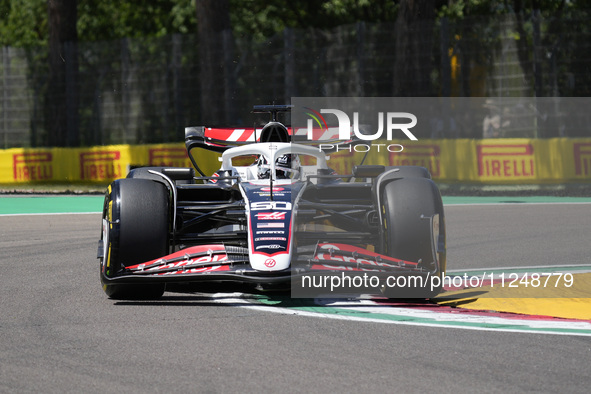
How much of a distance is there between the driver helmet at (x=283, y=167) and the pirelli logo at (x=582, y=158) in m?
9.84

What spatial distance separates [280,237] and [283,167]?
1.91 m

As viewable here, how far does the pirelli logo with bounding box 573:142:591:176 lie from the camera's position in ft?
57.8

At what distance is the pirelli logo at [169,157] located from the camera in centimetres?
1973

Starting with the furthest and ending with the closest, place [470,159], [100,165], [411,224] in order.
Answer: [100,165]
[470,159]
[411,224]

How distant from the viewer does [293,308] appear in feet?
23.1

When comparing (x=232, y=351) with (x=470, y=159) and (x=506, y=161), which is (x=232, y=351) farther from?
(x=470, y=159)

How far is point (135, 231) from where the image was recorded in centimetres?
730

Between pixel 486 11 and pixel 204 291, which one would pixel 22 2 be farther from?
pixel 204 291

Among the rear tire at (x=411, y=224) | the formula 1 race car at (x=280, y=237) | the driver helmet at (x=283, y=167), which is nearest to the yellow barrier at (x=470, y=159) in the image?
the driver helmet at (x=283, y=167)

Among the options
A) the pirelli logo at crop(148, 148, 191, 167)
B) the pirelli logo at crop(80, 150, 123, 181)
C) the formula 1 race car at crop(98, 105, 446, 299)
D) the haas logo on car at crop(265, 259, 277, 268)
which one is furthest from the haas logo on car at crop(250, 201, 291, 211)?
the pirelli logo at crop(80, 150, 123, 181)

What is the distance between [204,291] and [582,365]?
3297 mm

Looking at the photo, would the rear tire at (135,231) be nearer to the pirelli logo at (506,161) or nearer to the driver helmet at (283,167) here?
the driver helmet at (283,167)

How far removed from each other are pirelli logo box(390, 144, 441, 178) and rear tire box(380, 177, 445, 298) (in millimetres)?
11191

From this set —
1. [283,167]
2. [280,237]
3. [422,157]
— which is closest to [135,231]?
[280,237]
